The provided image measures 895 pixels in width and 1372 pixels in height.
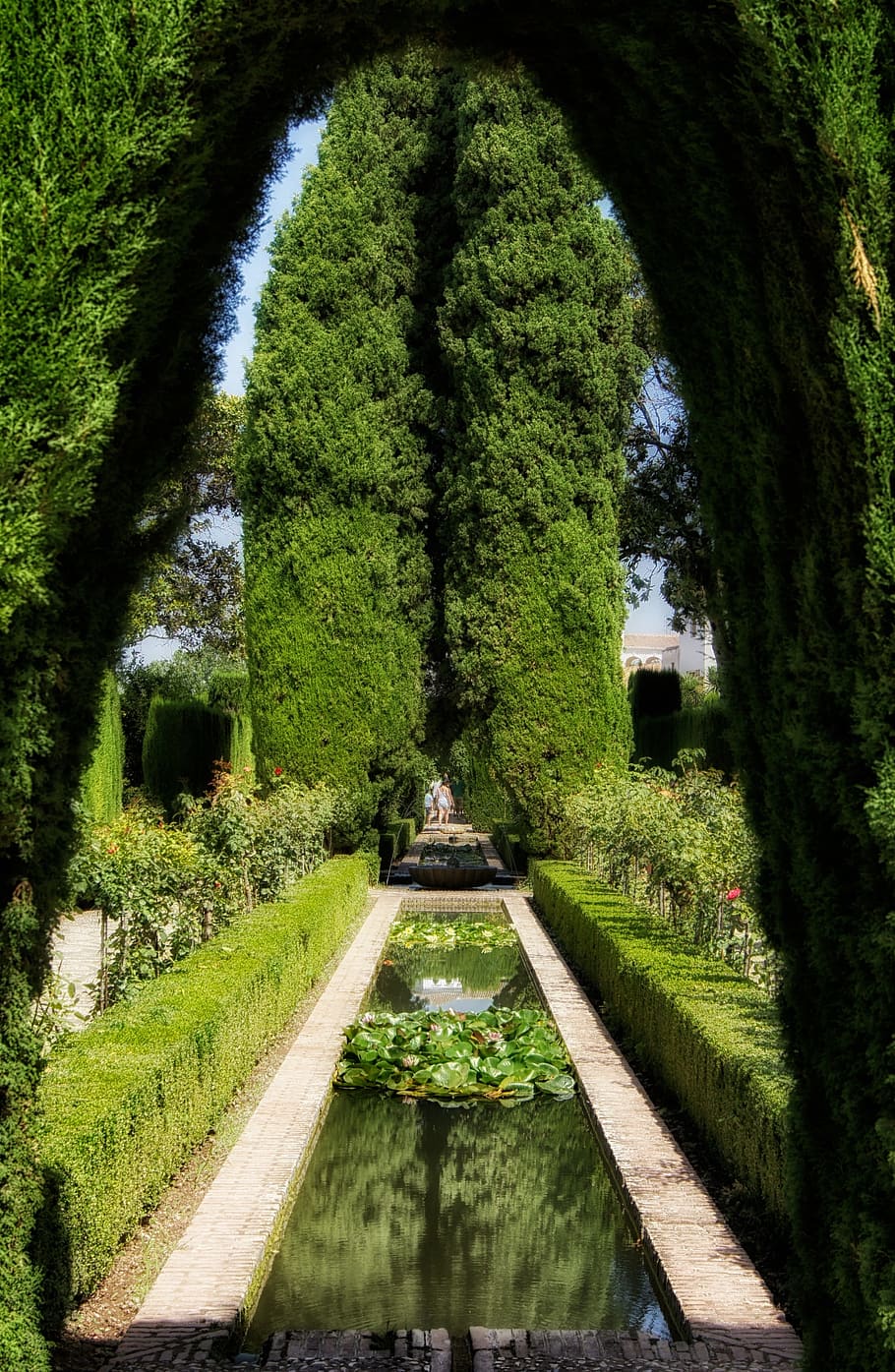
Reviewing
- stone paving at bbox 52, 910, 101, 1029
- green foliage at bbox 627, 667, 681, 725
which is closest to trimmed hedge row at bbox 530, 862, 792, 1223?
stone paving at bbox 52, 910, 101, 1029

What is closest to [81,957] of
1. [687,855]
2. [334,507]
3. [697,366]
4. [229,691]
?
[687,855]

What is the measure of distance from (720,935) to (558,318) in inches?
431

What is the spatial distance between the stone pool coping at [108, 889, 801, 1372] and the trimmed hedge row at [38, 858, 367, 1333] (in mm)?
231

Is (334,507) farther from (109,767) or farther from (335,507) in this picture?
(109,767)

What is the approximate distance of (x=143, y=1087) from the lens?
4.61 metres

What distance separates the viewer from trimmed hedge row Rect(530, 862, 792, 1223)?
4.61 meters

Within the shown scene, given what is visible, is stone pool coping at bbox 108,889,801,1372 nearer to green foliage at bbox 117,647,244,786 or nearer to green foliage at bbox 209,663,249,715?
green foliage at bbox 117,647,244,786

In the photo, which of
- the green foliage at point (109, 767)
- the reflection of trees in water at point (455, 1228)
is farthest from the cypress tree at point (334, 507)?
the reflection of trees in water at point (455, 1228)

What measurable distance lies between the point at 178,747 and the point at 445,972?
8.39m

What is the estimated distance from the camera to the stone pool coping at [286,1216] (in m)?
3.64

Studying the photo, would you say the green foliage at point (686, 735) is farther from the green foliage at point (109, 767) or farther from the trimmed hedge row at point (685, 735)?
the green foliage at point (109, 767)

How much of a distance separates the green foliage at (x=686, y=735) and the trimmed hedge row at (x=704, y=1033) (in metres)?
9.49

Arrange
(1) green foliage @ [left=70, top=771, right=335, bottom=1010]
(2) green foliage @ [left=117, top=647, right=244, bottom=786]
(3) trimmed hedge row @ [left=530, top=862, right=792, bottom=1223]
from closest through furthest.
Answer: (3) trimmed hedge row @ [left=530, top=862, right=792, bottom=1223] → (1) green foliage @ [left=70, top=771, right=335, bottom=1010] → (2) green foliage @ [left=117, top=647, right=244, bottom=786]

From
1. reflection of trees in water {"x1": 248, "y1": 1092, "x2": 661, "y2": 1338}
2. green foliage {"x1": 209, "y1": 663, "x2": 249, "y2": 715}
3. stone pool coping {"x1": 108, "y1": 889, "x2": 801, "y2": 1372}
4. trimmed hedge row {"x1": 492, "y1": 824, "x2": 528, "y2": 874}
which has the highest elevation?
green foliage {"x1": 209, "y1": 663, "x2": 249, "y2": 715}
